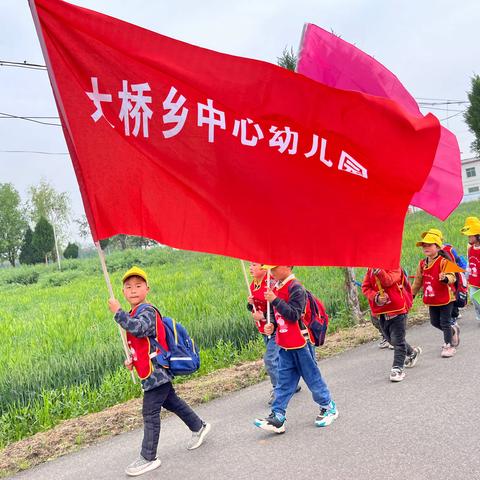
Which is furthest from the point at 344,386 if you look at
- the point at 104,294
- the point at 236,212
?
the point at 104,294

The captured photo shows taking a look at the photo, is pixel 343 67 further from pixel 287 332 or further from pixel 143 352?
pixel 143 352

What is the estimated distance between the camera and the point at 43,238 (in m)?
46.4

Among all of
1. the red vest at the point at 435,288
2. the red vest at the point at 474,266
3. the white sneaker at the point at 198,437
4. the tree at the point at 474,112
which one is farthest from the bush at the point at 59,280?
the tree at the point at 474,112

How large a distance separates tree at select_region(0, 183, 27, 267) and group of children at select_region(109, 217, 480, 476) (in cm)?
5686

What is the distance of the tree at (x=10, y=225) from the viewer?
57875 mm

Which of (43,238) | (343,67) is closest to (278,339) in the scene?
(343,67)

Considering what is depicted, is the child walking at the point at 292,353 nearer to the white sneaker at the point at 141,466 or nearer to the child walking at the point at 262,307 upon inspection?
the child walking at the point at 262,307

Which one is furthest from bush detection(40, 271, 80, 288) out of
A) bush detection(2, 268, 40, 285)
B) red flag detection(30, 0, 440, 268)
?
red flag detection(30, 0, 440, 268)

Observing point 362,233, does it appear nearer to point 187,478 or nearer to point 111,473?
point 187,478

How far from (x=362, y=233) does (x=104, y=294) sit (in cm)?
1205

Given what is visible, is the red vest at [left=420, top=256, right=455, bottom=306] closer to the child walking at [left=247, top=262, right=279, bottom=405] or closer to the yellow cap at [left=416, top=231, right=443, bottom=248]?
the yellow cap at [left=416, top=231, right=443, bottom=248]

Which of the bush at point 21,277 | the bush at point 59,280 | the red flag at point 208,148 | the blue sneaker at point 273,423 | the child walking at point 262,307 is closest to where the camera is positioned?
the red flag at point 208,148

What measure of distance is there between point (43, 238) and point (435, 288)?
44227 mm

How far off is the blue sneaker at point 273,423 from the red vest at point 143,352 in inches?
37.9
